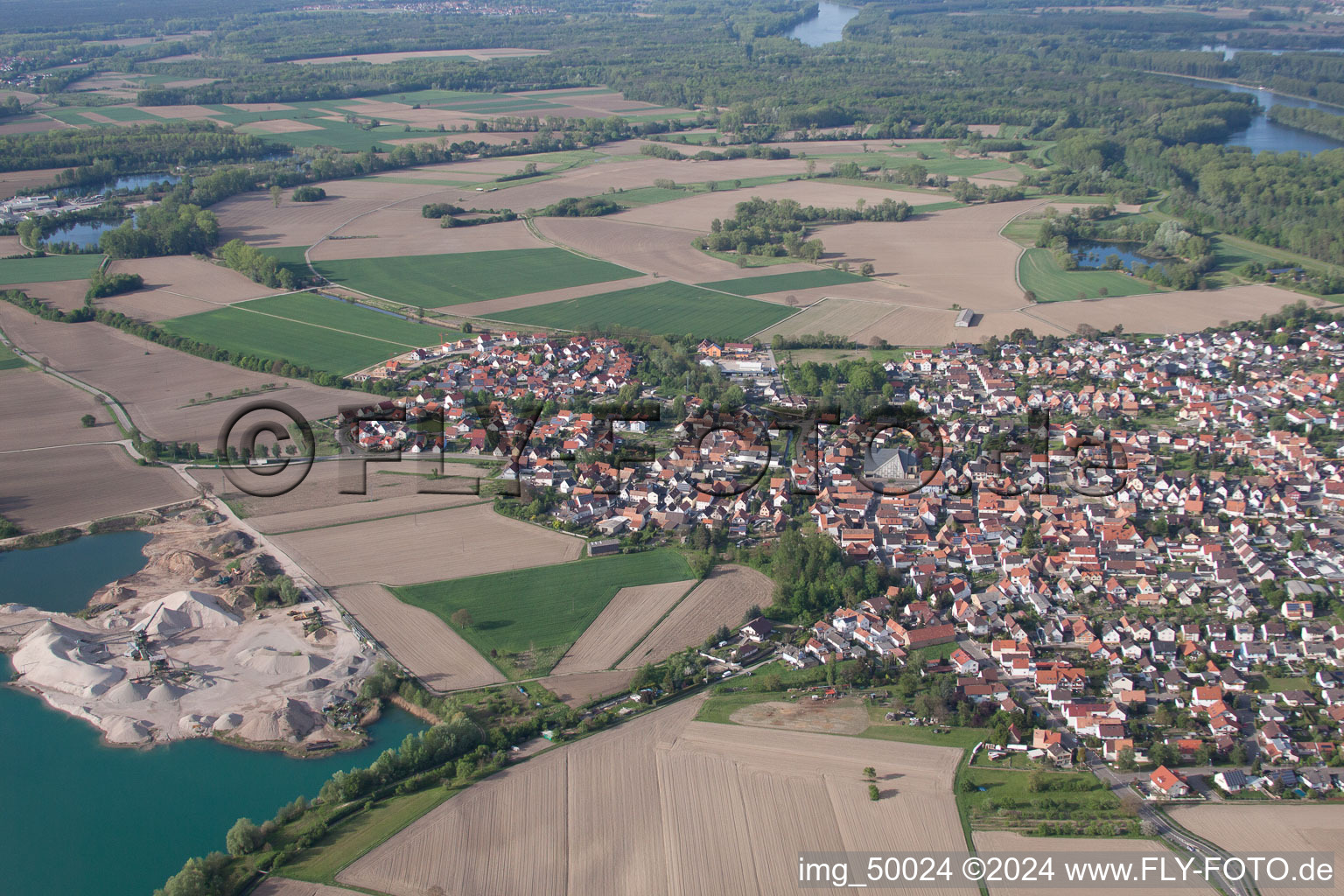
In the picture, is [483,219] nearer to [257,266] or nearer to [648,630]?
[257,266]

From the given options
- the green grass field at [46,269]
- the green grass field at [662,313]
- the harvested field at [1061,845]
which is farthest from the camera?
the green grass field at [46,269]

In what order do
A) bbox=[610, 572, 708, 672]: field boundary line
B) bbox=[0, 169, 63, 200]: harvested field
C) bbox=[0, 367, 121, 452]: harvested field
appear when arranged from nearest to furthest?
bbox=[610, 572, 708, 672]: field boundary line
bbox=[0, 367, 121, 452]: harvested field
bbox=[0, 169, 63, 200]: harvested field

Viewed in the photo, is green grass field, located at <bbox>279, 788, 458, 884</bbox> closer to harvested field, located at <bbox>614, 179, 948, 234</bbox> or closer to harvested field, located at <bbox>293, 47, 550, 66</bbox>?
harvested field, located at <bbox>614, 179, 948, 234</bbox>

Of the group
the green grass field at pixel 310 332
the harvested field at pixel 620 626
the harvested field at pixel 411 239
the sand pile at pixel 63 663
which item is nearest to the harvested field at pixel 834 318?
the green grass field at pixel 310 332

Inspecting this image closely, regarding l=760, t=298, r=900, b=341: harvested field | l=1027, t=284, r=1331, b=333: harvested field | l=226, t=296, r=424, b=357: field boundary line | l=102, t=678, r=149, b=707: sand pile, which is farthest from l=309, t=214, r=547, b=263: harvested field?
l=102, t=678, r=149, b=707: sand pile

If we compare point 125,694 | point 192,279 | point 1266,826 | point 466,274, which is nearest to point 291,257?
point 192,279

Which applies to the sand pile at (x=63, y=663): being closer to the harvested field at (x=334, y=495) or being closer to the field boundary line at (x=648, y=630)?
the harvested field at (x=334, y=495)
